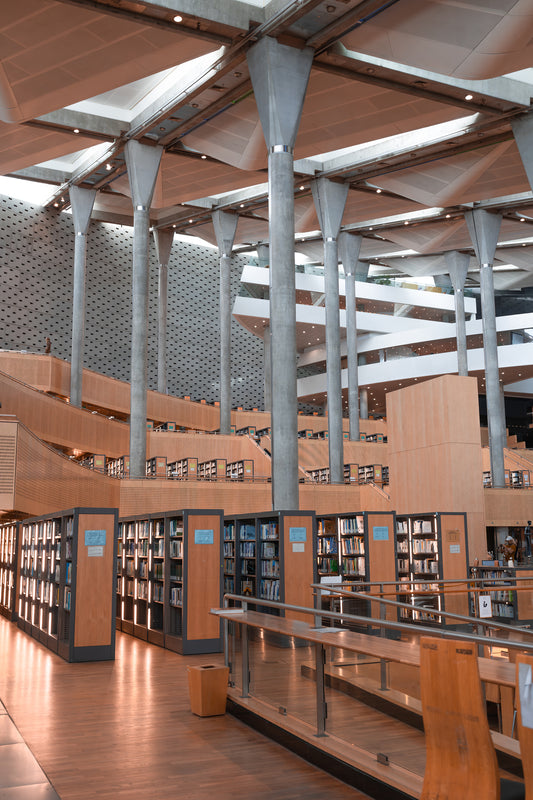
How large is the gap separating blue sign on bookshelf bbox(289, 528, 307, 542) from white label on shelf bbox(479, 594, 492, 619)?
216 cm

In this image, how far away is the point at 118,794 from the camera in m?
3.88

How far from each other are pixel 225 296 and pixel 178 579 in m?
17.3

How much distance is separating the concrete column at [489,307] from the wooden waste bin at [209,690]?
57.1 feet

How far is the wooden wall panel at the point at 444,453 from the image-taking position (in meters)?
14.7

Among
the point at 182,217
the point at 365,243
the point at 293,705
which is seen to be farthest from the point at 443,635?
the point at 365,243

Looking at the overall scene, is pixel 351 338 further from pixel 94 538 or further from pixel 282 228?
pixel 94 538

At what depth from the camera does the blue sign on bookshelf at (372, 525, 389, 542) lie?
36.4 feet

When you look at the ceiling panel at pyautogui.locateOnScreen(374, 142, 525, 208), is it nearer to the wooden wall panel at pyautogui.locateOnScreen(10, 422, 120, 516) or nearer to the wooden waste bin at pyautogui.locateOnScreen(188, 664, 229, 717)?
the wooden wall panel at pyautogui.locateOnScreen(10, 422, 120, 516)

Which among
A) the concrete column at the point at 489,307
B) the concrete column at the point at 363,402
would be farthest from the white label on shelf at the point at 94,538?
the concrete column at the point at 363,402

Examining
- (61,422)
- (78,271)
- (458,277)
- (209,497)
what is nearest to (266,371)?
(458,277)

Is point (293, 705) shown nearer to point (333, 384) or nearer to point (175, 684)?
point (175, 684)

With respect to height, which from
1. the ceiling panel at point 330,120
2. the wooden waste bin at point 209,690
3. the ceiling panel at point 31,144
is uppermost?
the ceiling panel at point 31,144

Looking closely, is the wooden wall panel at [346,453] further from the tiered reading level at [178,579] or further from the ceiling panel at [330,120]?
the tiered reading level at [178,579]

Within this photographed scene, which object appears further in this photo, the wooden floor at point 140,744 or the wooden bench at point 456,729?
the wooden floor at point 140,744
